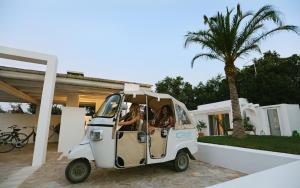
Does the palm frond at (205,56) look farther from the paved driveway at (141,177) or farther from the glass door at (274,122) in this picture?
the glass door at (274,122)

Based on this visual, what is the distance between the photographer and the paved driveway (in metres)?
4.14

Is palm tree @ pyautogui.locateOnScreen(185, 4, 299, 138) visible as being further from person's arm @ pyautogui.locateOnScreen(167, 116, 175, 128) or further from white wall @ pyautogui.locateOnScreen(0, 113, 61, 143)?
white wall @ pyautogui.locateOnScreen(0, 113, 61, 143)

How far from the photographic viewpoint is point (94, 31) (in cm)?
1594

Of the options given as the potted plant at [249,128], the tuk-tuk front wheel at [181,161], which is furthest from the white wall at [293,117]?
the tuk-tuk front wheel at [181,161]

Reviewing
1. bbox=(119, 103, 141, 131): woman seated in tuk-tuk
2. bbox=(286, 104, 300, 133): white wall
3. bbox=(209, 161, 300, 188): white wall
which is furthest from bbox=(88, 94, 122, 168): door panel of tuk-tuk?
bbox=(286, 104, 300, 133): white wall

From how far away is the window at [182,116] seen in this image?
218 inches

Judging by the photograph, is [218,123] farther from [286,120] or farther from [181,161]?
[181,161]

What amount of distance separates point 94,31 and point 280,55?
86.1ft

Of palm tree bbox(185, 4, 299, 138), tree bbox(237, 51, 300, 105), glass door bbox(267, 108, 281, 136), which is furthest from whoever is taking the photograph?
tree bbox(237, 51, 300, 105)

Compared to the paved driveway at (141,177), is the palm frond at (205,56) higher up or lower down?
higher up

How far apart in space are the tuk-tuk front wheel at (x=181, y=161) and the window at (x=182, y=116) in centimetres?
97

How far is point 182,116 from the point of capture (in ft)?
18.7

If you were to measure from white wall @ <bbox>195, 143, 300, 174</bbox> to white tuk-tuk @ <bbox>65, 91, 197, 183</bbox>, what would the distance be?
1.14 meters

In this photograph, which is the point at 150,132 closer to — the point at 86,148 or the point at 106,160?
the point at 106,160
